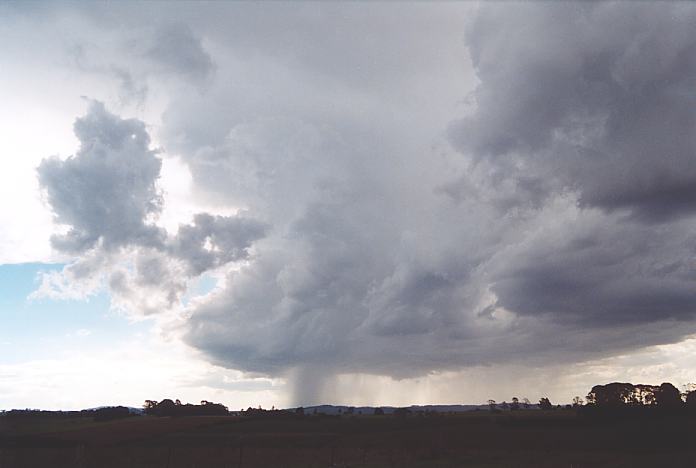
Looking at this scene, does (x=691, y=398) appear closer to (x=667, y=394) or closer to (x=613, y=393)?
(x=667, y=394)

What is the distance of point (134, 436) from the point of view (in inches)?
3590

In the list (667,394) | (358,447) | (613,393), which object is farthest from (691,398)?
(358,447)

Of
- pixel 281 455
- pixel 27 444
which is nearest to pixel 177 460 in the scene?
pixel 281 455

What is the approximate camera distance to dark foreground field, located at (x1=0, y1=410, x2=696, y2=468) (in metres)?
55.1

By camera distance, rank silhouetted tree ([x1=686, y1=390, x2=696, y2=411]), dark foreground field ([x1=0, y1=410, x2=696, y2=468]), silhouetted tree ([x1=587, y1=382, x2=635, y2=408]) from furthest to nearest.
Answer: silhouetted tree ([x1=587, y1=382, x2=635, y2=408]), silhouetted tree ([x1=686, y1=390, x2=696, y2=411]), dark foreground field ([x1=0, y1=410, x2=696, y2=468])

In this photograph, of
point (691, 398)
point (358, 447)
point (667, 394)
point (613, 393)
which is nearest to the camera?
point (358, 447)

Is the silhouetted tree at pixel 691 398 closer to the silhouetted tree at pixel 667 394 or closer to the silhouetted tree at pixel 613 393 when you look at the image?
the silhouetted tree at pixel 667 394

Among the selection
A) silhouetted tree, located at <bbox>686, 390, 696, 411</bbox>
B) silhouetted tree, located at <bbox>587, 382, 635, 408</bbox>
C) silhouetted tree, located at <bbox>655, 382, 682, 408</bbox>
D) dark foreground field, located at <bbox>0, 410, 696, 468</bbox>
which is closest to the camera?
dark foreground field, located at <bbox>0, 410, 696, 468</bbox>

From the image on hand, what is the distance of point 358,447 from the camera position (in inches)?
2906

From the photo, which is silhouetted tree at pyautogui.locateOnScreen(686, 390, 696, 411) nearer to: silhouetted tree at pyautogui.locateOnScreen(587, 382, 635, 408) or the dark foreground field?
silhouetted tree at pyautogui.locateOnScreen(587, 382, 635, 408)

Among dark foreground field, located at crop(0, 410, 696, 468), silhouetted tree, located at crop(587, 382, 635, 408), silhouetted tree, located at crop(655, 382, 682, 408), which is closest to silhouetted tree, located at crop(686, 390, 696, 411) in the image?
silhouetted tree, located at crop(655, 382, 682, 408)

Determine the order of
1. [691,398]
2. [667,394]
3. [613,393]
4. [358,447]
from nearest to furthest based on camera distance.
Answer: [358,447]
[691,398]
[613,393]
[667,394]

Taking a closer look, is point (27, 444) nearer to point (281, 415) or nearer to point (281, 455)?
point (281, 455)

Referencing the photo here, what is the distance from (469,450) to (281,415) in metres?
104
